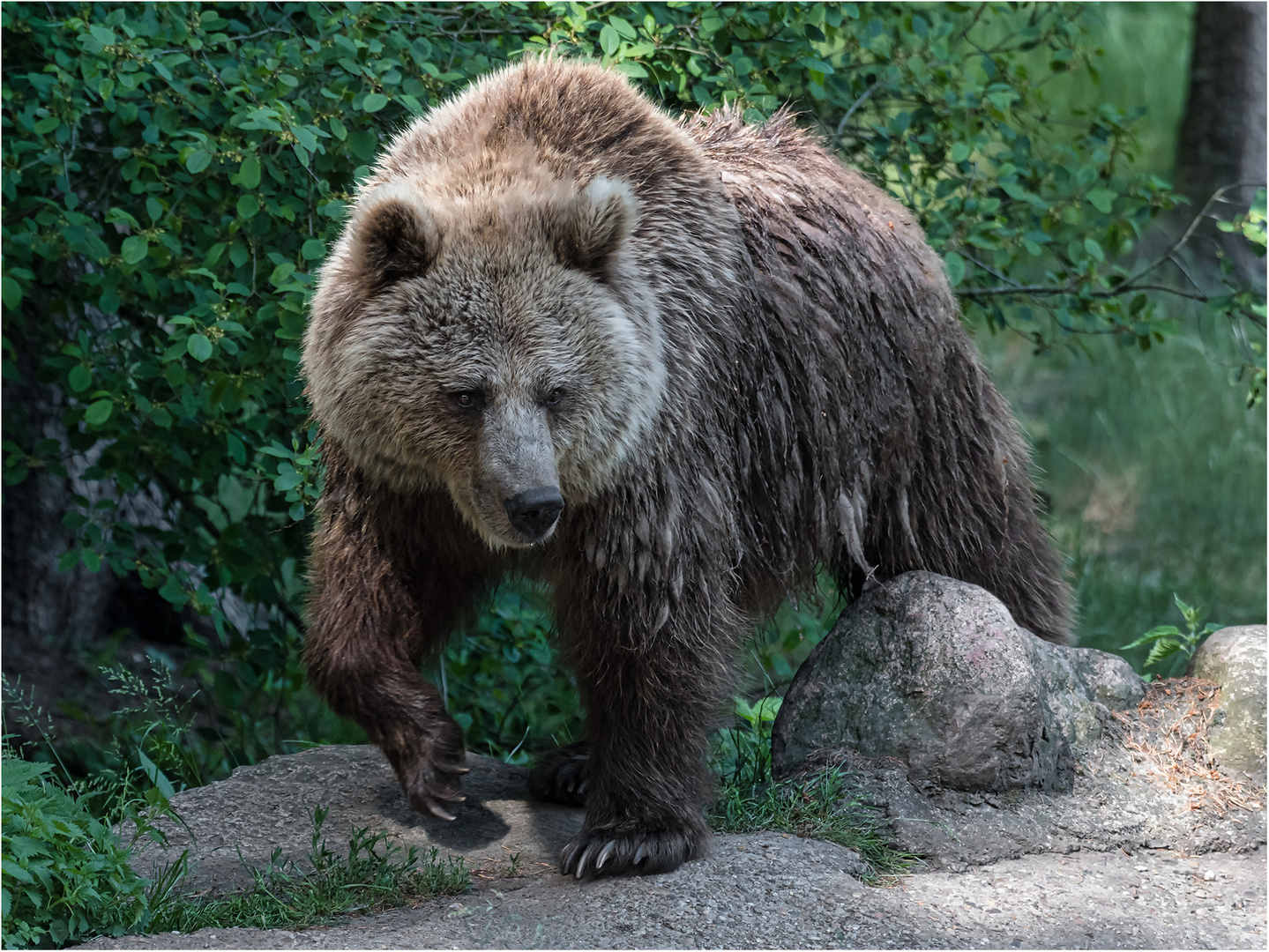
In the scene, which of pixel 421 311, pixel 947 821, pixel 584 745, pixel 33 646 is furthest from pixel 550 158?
pixel 33 646

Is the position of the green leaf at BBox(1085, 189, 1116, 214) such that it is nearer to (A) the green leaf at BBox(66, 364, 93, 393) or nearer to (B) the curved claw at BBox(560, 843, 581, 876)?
(B) the curved claw at BBox(560, 843, 581, 876)

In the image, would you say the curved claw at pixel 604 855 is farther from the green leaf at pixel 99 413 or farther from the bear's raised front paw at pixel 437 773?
the green leaf at pixel 99 413

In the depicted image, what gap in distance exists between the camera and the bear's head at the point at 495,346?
3.32 meters

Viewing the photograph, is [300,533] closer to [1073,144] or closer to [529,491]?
[529,491]

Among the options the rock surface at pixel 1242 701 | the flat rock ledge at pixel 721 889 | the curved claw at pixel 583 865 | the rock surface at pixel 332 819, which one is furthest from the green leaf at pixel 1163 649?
the curved claw at pixel 583 865

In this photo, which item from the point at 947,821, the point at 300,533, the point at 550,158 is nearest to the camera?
the point at 550,158

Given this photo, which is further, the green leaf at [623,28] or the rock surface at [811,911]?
the green leaf at [623,28]

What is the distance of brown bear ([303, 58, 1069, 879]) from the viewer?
3393 mm

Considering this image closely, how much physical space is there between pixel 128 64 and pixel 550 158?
1569mm

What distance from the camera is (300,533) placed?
5.31 m

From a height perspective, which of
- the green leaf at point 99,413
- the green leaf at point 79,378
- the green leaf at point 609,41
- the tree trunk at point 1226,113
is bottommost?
the green leaf at point 99,413

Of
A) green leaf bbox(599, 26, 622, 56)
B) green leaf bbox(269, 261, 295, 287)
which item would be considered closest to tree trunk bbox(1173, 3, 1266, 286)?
green leaf bbox(599, 26, 622, 56)

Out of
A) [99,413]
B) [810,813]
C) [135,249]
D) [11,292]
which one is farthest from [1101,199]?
[11,292]

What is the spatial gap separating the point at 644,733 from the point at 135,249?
7.58 feet
